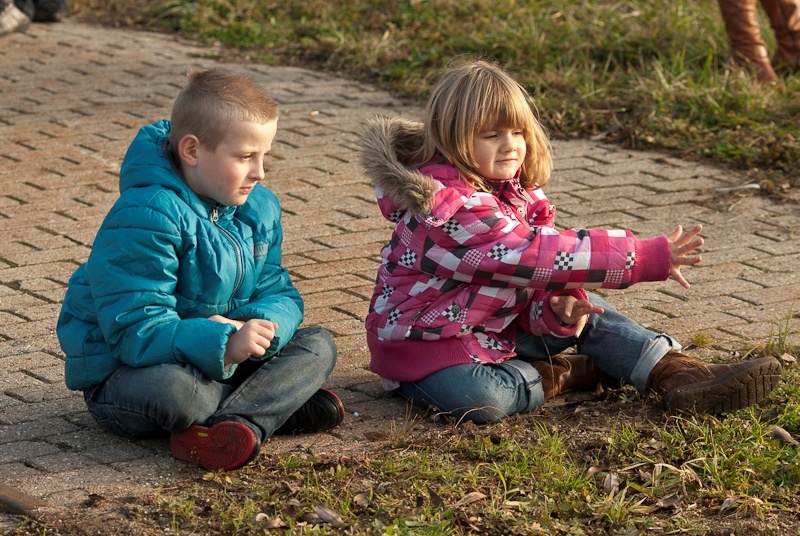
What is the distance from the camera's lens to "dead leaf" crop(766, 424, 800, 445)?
140 inches

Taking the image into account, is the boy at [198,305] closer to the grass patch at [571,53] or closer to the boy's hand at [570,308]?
the boy's hand at [570,308]

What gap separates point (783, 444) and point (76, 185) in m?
3.81

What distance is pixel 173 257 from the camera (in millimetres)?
3365

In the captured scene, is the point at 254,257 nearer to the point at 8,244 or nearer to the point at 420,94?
the point at 8,244

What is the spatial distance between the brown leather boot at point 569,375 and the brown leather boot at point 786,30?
4882 mm

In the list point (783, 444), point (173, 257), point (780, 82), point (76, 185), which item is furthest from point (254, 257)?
point (780, 82)

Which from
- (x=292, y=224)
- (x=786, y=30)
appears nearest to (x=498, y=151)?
(x=292, y=224)

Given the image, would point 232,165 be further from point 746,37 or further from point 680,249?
point 746,37

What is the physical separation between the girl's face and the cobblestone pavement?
0.77 meters

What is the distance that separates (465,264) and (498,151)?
358 millimetres

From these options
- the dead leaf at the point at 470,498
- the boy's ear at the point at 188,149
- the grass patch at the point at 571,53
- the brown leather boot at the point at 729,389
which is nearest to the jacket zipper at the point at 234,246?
the boy's ear at the point at 188,149

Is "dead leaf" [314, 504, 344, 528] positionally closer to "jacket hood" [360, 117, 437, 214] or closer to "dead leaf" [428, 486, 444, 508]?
"dead leaf" [428, 486, 444, 508]

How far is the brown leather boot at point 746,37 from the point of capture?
26.0ft

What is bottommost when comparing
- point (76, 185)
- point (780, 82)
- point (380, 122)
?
point (76, 185)
